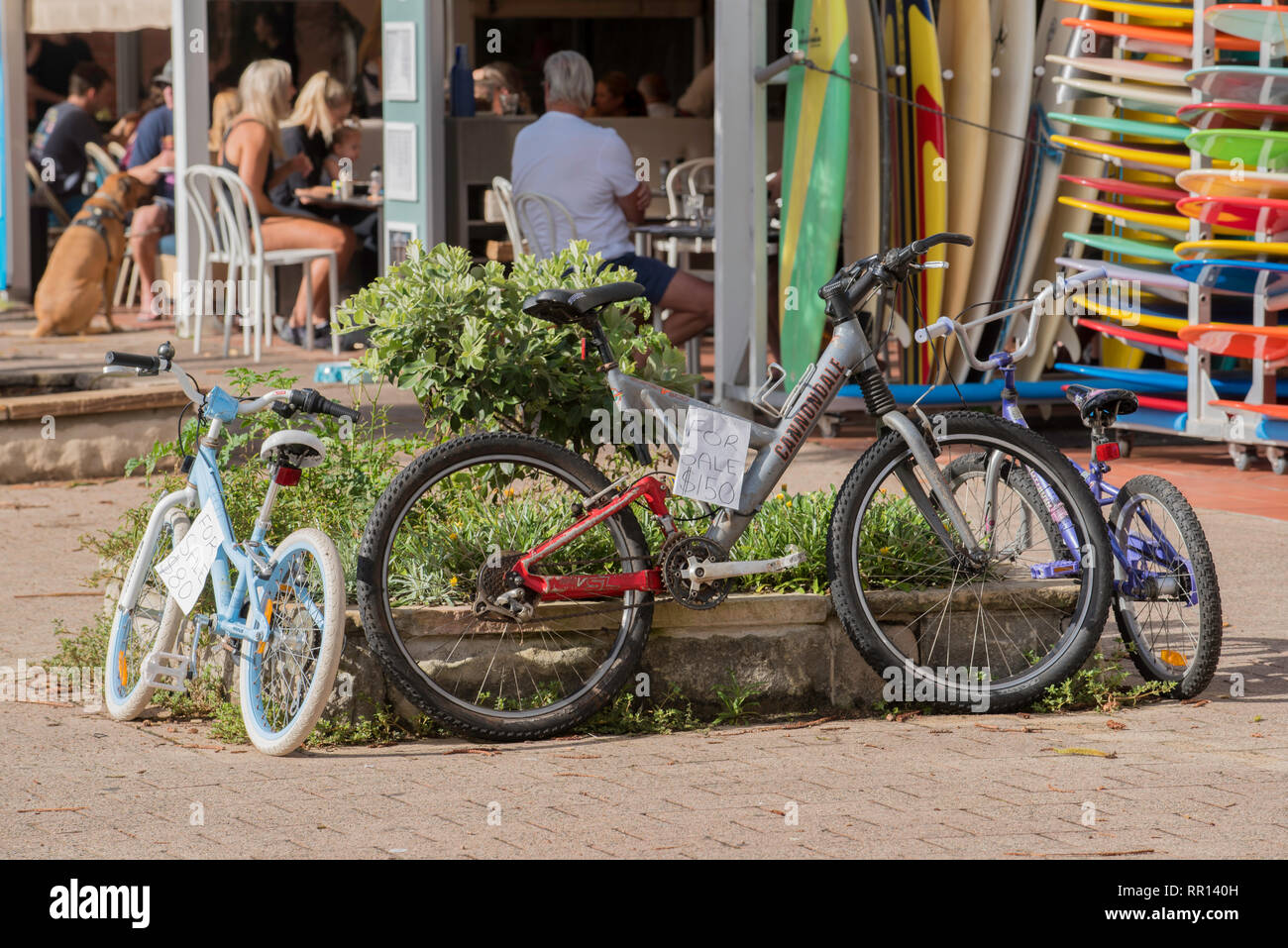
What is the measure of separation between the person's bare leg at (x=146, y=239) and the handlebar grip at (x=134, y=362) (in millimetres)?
9609

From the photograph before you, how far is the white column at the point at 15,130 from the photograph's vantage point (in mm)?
14789

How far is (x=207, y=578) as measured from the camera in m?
4.76

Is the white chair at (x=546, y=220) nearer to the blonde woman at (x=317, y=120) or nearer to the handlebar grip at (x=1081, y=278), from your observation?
the handlebar grip at (x=1081, y=278)

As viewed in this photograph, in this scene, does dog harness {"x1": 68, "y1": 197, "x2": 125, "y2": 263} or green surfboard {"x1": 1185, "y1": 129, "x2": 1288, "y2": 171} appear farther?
dog harness {"x1": 68, "y1": 197, "x2": 125, "y2": 263}

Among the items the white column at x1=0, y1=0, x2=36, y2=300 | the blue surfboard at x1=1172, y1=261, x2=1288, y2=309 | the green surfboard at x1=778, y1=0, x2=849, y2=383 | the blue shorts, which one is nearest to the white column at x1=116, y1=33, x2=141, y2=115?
the white column at x1=0, y1=0, x2=36, y2=300

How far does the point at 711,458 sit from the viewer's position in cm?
464

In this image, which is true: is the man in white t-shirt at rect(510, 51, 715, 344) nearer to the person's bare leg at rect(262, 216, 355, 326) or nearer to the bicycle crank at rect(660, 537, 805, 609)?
the person's bare leg at rect(262, 216, 355, 326)

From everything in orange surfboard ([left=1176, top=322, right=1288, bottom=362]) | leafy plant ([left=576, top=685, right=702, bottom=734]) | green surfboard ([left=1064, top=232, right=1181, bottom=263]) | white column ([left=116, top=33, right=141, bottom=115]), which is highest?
white column ([left=116, top=33, right=141, bottom=115])

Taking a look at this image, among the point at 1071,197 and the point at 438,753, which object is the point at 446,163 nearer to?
the point at 1071,197

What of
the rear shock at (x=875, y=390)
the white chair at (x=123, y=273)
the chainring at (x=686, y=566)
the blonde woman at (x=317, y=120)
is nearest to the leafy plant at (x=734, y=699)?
the chainring at (x=686, y=566)

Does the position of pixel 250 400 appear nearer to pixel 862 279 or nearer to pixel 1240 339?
pixel 862 279

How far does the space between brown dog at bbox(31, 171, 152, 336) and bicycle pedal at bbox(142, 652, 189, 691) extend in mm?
7629

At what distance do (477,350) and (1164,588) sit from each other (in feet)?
6.27

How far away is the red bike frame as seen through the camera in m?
4.52
